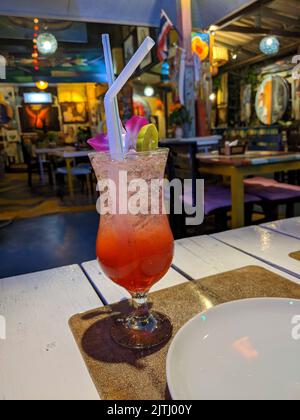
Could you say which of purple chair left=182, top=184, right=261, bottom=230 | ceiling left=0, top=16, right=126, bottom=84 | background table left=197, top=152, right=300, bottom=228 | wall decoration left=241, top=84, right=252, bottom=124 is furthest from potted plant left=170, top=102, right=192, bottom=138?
wall decoration left=241, top=84, right=252, bottom=124

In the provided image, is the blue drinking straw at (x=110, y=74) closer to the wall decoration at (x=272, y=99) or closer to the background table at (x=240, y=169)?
the background table at (x=240, y=169)

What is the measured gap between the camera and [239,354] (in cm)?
50

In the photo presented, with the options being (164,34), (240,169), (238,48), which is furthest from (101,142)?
(238,48)

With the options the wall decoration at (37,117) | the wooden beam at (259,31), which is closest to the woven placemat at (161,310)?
the wooden beam at (259,31)

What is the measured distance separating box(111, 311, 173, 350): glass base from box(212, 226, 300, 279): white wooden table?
0.36m

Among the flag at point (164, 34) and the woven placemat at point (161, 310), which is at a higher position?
the flag at point (164, 34)

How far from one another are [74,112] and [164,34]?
9.14m

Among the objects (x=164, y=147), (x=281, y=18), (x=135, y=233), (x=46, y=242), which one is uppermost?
(x=281, y=18)

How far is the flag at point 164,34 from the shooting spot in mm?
4098

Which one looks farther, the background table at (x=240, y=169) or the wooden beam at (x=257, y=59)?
the wooden beam at (x=257, y=59)

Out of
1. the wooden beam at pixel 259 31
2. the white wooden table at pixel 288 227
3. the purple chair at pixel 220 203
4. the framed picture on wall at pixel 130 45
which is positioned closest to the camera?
the white wooden table at pixel 288 227

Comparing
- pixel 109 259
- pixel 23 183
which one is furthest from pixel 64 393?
pixel 23 183

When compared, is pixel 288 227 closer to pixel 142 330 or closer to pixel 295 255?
pixel 295 255

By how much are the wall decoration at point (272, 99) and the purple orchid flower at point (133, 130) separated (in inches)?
375
